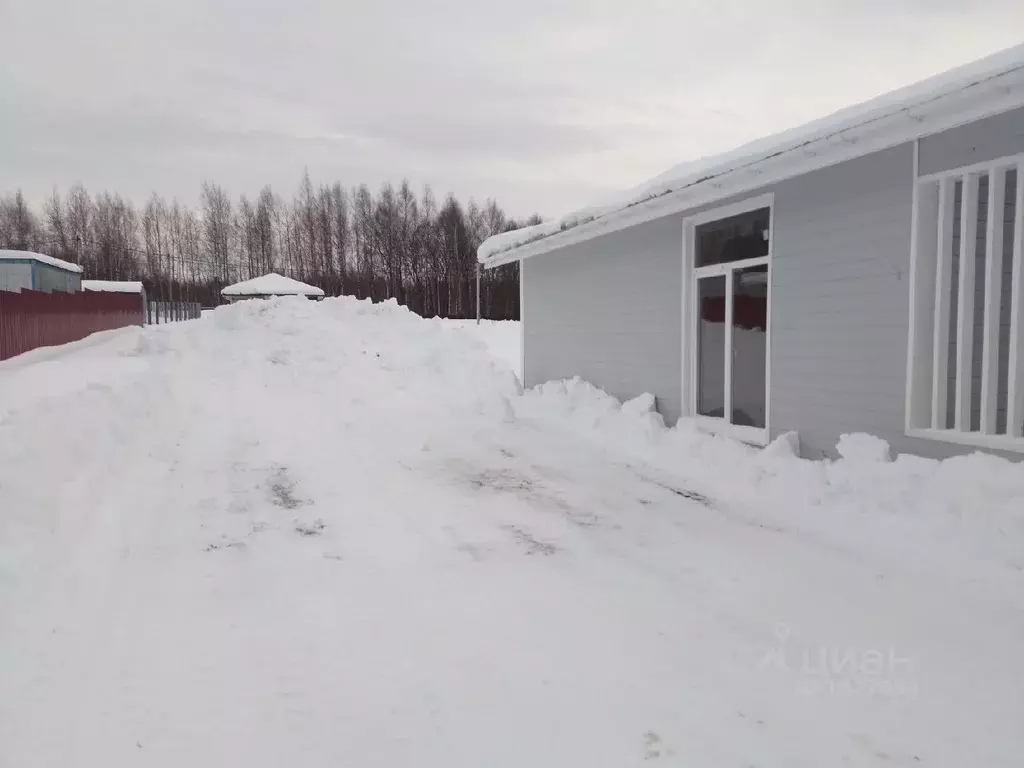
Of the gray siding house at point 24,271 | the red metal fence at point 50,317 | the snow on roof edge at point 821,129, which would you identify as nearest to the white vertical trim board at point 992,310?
the snow on roof edge at point 821,129

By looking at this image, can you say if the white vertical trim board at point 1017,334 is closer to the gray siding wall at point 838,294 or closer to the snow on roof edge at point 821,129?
the gray siding wall at point 838,294

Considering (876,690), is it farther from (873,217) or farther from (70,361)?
(70,361)

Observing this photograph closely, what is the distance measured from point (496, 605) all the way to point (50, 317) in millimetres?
16508

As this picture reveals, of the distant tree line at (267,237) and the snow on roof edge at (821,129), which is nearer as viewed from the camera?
the snow on roof edge at (821,129)

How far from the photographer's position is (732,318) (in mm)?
7406

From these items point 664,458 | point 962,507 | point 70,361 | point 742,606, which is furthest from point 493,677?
point 70,361

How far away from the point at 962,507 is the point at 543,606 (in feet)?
9.57

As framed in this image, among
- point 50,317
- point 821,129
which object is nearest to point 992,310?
point 821,129

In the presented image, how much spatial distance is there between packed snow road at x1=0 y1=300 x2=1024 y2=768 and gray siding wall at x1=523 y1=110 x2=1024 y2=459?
1.51ft

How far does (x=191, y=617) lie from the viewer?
3.25 m

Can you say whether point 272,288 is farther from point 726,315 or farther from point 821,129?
point 821,129

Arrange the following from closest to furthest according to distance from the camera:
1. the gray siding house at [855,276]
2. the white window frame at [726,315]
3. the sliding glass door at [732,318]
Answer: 1. the gray siding house at [855,276]
2. the white window frame at [726,315]
3. the sliding glass door at [732,318]

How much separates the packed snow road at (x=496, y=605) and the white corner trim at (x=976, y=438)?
19 cm

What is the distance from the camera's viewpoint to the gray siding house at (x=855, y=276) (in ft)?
15.6
